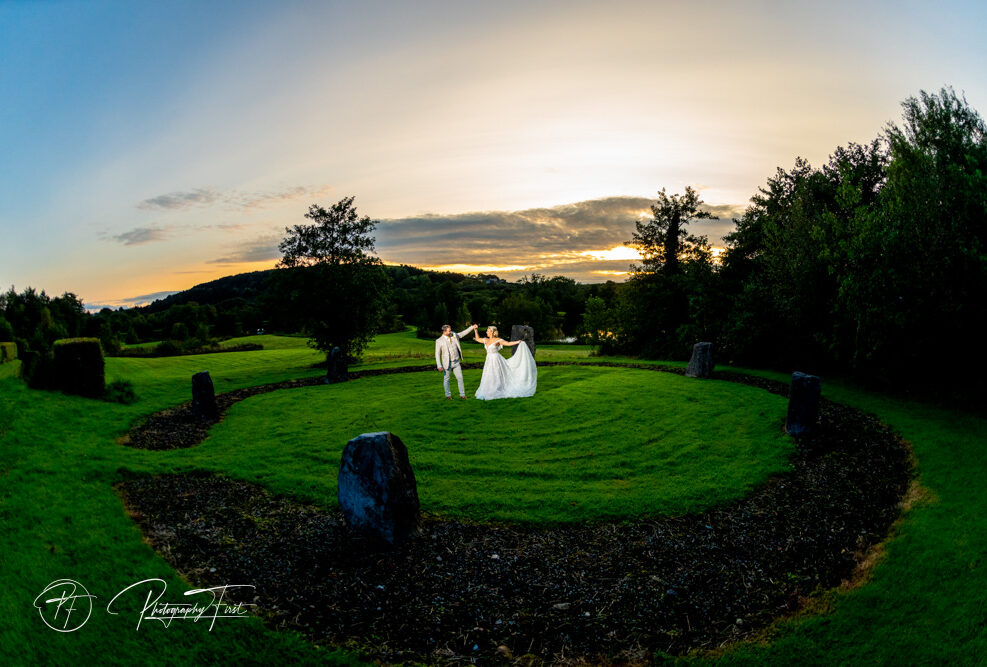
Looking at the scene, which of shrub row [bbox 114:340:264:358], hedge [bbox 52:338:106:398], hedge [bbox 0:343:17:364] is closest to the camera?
hedge [bbox 0:343:17:364]

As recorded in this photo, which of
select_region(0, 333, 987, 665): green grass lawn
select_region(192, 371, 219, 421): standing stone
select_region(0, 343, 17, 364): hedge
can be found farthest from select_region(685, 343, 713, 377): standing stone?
select_region(0, 343, 17, 364): hedge

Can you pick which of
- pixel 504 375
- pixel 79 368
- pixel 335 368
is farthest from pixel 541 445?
pixel 79 368

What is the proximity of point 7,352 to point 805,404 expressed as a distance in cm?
2847

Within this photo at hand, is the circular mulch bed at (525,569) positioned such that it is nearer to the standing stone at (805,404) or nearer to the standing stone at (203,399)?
the standing stone at (805,404)

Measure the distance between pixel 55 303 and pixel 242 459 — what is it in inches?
1175

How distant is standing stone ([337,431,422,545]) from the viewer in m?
8.41

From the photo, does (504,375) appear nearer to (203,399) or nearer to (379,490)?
(379,490)

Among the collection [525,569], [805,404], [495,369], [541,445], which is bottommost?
[525,569]

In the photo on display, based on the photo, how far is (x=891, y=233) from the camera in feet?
54.4

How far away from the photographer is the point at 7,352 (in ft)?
62.6

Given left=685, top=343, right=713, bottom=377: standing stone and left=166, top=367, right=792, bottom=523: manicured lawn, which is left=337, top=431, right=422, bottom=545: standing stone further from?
left=685, top=343, right=713, bottom=377: standing stone

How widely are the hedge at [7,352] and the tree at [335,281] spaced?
14549mm

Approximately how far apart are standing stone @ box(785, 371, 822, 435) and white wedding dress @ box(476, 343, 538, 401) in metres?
8.61

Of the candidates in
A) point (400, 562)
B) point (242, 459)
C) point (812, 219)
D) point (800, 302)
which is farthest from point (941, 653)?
point (812, 219)
